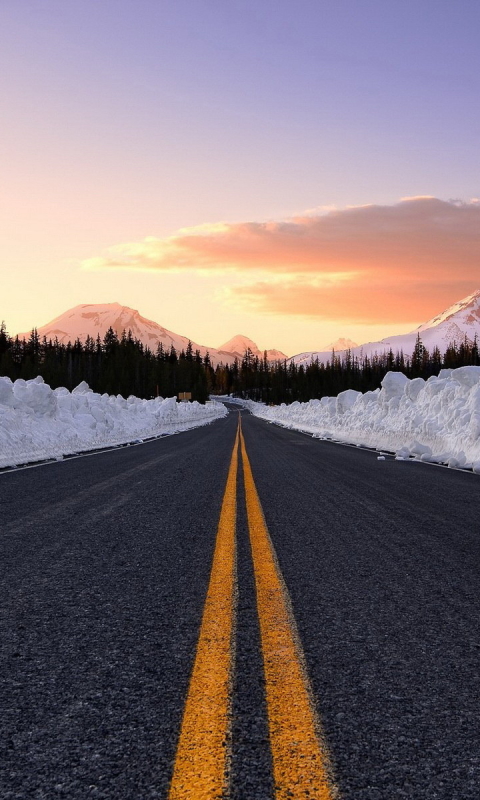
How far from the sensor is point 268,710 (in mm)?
2256

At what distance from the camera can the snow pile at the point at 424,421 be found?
599 inches

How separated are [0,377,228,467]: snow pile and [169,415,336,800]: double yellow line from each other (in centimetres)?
1166

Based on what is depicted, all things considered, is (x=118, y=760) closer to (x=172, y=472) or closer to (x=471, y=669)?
(x=471, y=669)

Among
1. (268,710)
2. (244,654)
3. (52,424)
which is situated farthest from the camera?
(52,424)

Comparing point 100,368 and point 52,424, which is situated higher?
point 100,368

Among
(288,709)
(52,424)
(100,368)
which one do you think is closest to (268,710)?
(288,709)

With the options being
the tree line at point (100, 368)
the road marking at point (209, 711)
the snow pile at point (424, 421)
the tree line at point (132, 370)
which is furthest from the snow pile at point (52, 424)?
the tree line at point (100, 368)

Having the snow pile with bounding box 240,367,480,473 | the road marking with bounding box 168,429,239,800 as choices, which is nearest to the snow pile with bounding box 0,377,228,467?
the snow pile with bounding box 240,367,480,473

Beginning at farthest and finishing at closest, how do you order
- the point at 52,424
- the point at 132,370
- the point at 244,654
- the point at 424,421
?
the point at 132,370
the point at 52,424
the point at 424,421
the point at 244,654

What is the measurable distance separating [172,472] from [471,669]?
378 inches

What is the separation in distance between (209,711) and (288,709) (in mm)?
309

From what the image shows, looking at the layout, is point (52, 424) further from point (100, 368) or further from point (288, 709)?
point (100, 368)

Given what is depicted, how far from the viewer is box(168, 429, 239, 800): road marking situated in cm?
180

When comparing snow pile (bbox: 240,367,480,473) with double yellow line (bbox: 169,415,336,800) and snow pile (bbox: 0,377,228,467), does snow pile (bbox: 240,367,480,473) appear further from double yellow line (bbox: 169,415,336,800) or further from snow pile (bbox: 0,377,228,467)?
double yellow line (bbox: 169,415,336,800)
